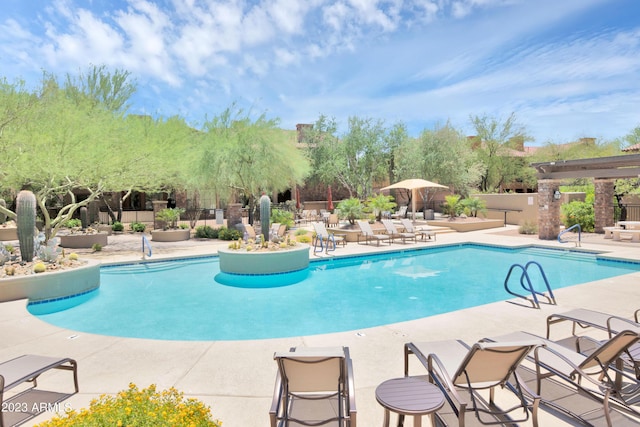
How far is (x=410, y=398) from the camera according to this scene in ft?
7.78

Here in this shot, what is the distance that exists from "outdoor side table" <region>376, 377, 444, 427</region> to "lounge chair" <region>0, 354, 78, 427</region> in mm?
2585

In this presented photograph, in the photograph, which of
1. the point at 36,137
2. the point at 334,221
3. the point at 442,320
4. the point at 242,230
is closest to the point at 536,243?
the point at 334,221

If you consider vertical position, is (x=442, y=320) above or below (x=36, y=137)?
below

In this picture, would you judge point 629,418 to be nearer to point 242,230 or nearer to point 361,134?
point 242,230

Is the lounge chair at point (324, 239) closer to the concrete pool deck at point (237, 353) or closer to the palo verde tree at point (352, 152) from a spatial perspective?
the concrete pool deck at point (237, 353)

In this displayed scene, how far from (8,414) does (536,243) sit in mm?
14910

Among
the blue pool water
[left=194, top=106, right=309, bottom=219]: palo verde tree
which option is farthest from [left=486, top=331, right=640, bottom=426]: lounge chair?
[left=194, top=106, right=309, bottom=219]: palo verde tree

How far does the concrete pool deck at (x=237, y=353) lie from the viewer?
328 cm

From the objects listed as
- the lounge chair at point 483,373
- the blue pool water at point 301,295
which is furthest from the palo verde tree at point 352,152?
the lounge chair at point 483,373

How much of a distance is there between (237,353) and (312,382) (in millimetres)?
2070

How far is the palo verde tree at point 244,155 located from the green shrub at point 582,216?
1246 centimetres

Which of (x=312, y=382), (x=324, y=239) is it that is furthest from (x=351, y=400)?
(x=324, y=239)

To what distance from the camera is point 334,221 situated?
1819 centimetres

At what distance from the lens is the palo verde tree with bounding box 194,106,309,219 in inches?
638
